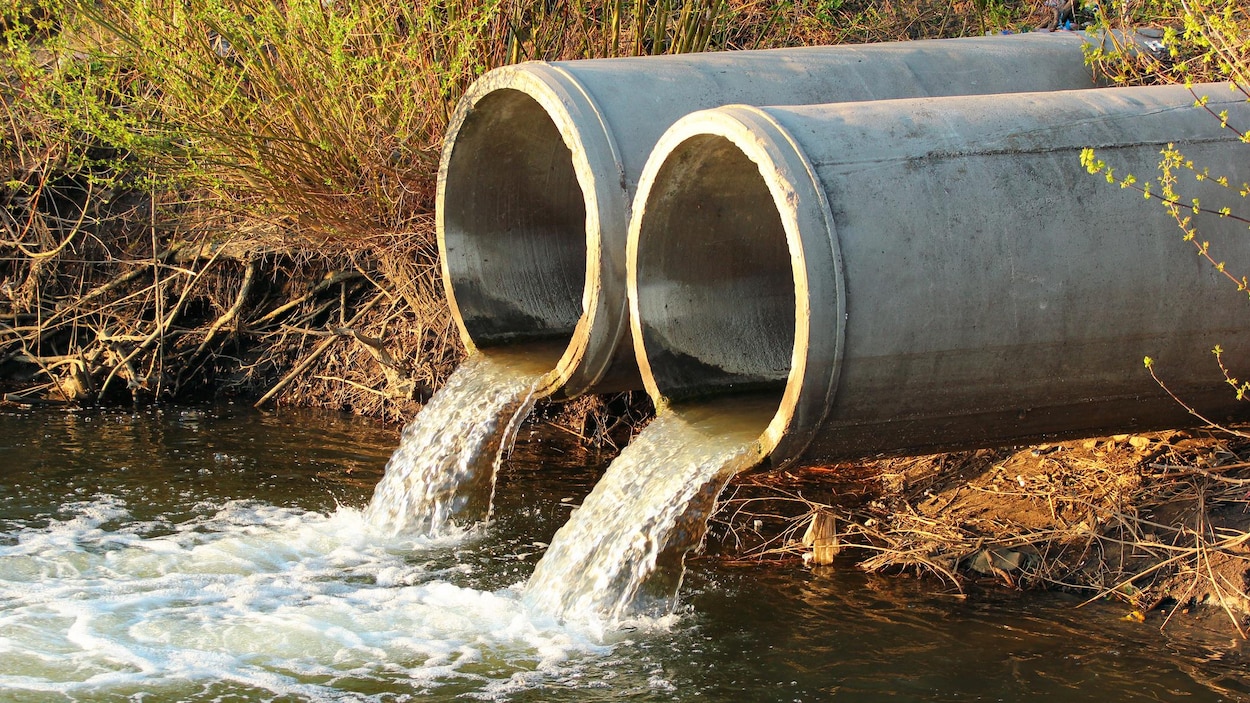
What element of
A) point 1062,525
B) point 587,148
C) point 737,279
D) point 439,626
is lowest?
point 439,626

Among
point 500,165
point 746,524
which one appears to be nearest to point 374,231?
point 500,165

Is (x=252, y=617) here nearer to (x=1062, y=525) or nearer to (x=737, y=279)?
(x=737, y=279)

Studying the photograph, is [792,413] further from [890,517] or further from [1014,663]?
[890,517]

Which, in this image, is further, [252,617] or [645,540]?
[645,540]

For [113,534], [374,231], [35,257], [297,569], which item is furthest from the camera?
[35,257]

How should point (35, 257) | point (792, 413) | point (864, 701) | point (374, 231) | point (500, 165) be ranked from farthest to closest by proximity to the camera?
point (35, 257)
point (374, 231)
point (500, 165)
point (792, 413)
point (864, 701)

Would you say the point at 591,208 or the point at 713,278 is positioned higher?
the point at 591,208

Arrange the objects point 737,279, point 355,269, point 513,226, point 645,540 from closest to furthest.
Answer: point 645,540, point 737,279, point 513,226, point 355,269

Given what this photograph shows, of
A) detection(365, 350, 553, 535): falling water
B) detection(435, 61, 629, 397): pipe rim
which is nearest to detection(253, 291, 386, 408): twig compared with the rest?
detection(365, 350, 553, 535): falling water

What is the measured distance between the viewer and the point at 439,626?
5.14 meters

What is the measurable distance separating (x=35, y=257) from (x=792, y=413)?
6.32m

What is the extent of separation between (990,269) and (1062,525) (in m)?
1.46

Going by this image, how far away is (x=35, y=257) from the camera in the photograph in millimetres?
9148

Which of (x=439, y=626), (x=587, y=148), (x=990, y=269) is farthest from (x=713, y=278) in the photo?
(x=439, y=626)
